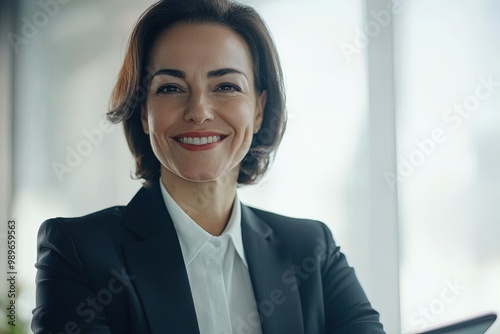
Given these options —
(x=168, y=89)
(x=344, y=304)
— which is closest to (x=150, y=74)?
(x=168, y=89)

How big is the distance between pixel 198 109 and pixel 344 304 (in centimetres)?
59

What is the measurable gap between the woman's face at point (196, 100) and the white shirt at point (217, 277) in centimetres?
11

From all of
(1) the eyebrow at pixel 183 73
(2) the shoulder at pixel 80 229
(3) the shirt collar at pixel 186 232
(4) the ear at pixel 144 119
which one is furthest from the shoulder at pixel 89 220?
(1) the eyebrow at pixel 183 73

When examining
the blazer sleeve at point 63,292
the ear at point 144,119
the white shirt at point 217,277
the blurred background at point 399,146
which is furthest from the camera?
the blurred background at point 399,146

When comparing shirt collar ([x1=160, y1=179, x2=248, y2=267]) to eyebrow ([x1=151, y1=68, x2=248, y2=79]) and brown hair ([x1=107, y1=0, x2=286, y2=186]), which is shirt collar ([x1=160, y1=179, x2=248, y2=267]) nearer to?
brown hair ([x1=107, y1=0, x2=286, y2=186])

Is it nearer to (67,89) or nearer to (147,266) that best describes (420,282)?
(147,266)

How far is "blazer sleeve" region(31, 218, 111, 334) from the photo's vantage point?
1349 millimetres

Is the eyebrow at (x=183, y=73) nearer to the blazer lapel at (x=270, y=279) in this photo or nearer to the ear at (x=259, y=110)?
the ear at (x=259, y=110)

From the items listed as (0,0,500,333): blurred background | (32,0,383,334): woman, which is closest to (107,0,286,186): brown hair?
(32,0,383,334): woman

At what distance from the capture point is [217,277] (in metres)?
1.54

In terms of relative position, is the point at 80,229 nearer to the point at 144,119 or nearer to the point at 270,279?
the point at 144,119

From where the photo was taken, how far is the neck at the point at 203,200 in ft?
5.19

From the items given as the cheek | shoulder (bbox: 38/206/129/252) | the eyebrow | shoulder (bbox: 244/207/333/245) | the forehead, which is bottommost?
shoulder (bbox: 244/207/333/245)

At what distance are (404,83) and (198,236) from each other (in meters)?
1.02
